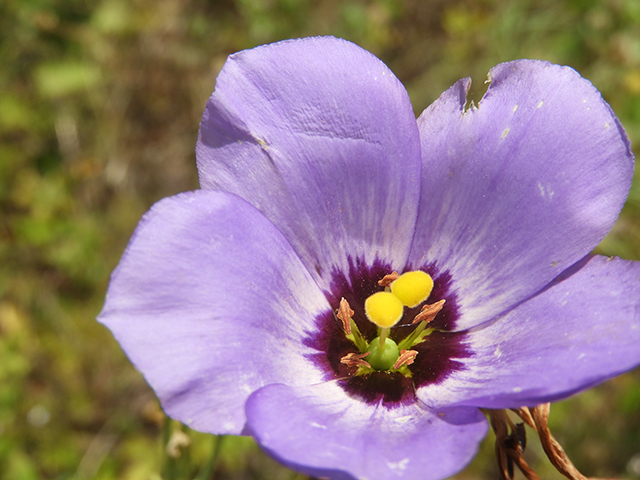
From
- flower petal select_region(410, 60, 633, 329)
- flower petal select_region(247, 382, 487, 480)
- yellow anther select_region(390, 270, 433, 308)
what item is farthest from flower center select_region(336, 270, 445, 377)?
flower petal select_region(247, 382, 487, 480)

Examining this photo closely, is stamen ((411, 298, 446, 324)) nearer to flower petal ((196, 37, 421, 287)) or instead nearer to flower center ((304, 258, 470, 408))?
flower center ((304, 258, 470, 408))

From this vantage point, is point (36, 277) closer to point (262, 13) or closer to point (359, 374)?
point (262, 13)

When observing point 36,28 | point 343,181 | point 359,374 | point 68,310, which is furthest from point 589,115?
point 36,28

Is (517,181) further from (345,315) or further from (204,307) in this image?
(204,307)

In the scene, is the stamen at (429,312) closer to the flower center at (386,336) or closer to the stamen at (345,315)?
the flower center at (386,336)

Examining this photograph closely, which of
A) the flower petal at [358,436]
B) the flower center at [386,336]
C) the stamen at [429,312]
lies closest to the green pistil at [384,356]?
the flower center at [386,336]

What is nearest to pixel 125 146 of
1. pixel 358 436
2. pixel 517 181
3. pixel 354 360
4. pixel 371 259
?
pixel 371 259
